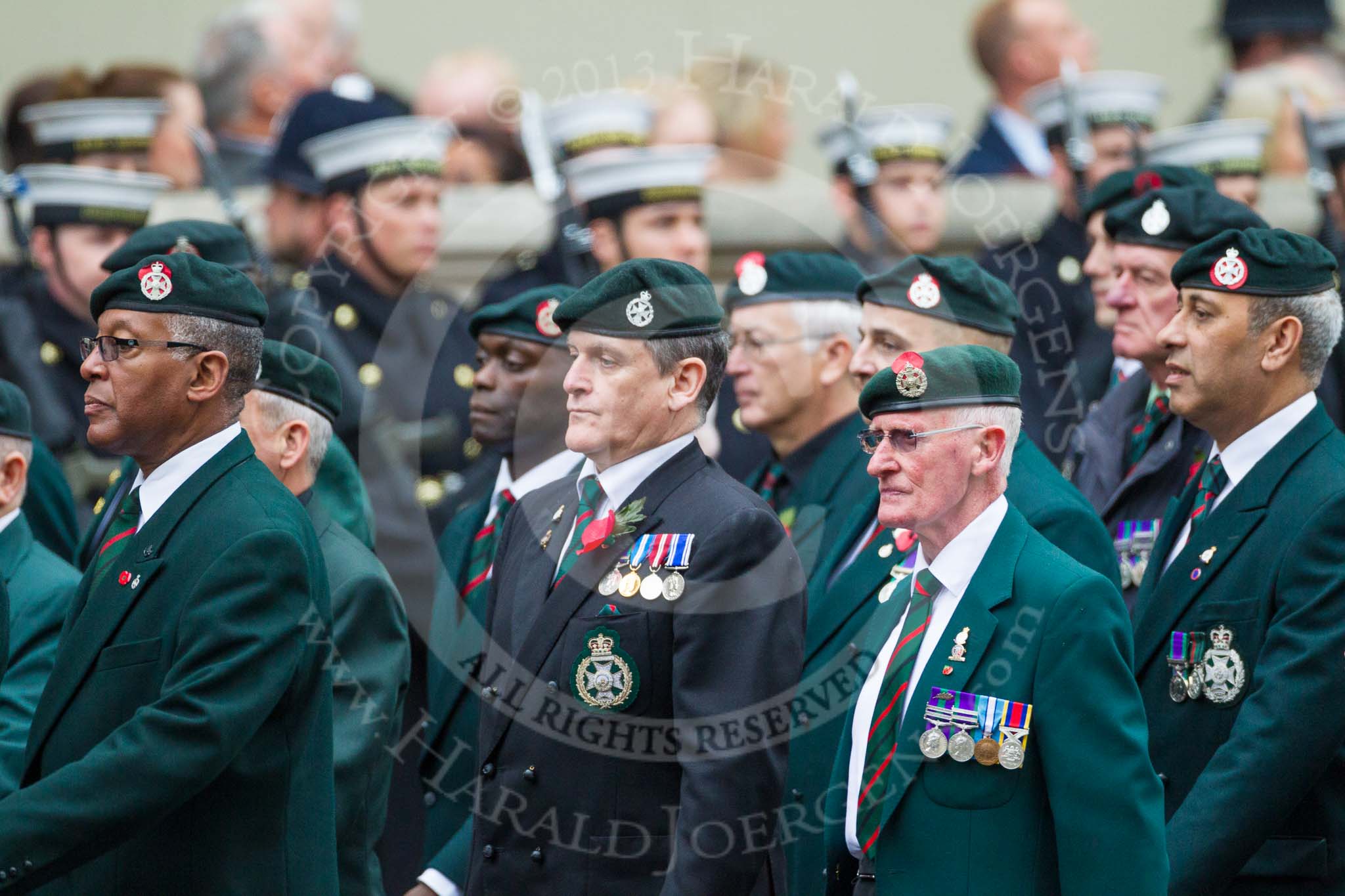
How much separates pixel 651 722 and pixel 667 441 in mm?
655

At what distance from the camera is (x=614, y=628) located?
14.0ft

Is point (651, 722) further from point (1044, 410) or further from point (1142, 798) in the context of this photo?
point (1044, 410)

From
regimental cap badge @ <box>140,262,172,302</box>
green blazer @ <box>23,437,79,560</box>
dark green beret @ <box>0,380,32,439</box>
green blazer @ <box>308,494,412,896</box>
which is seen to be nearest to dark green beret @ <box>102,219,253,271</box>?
green blazer @ <box>23,437,79,560</box>

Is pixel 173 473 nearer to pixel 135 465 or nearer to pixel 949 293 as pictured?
pixel 135 465

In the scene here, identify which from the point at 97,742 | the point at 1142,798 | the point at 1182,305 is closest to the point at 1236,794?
the point at 1142,798

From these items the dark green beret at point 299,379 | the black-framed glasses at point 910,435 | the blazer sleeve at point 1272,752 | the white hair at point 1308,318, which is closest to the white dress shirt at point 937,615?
the black-framed glasses at point 910,435

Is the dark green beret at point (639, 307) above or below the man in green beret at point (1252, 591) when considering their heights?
above

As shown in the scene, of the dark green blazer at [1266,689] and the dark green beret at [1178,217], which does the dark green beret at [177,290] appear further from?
the dark green beret at [1178,217]

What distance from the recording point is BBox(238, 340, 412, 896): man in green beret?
16.2 ft

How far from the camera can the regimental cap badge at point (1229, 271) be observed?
4.92 metres

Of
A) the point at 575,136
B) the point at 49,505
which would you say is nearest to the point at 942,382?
the point at 49,505

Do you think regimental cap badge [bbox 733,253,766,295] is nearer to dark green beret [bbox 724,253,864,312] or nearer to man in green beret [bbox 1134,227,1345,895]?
dark green beret [bbox 724,253,864,312]

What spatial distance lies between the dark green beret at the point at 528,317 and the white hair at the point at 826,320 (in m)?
0.71

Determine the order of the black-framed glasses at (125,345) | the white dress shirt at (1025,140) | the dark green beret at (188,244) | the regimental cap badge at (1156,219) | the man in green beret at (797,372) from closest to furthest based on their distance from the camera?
1. the black-framed glasses at (125,345)
2. the man in green beret at (797,372)
3. the regimental cap badge at (1156,219)
4. the dark green beret at (188,244)
5. the white dress shirt at (1025,140)
